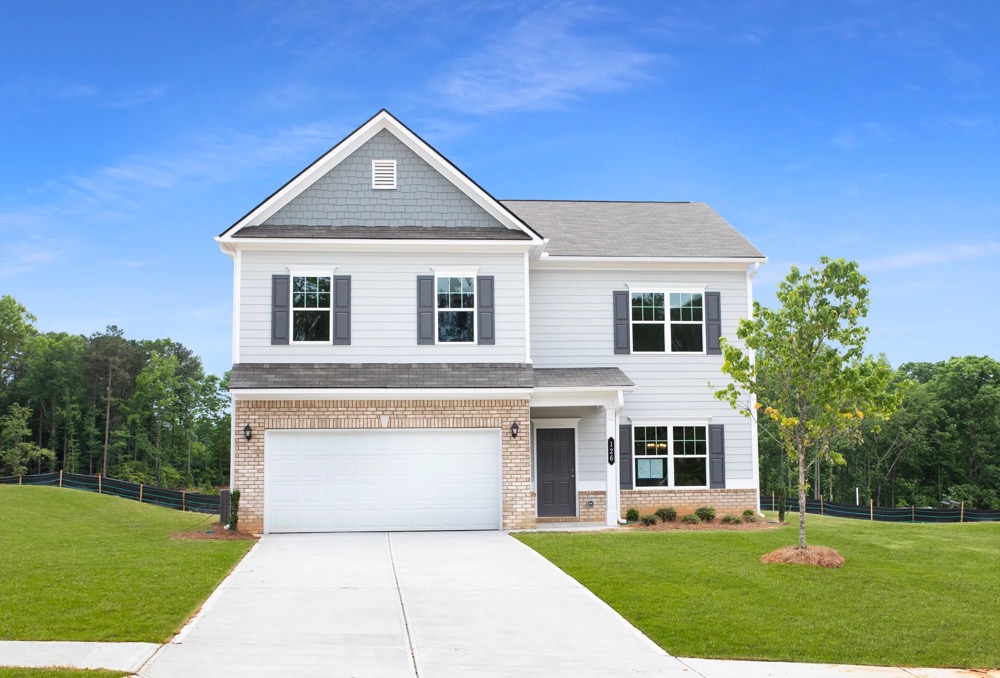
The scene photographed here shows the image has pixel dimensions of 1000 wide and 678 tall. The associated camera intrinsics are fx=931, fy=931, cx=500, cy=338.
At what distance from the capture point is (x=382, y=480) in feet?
65.1

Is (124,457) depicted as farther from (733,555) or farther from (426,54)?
(733,555)

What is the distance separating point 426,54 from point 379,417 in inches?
404

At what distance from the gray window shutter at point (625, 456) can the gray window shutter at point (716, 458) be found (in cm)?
198

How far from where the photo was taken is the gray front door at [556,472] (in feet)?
72.8

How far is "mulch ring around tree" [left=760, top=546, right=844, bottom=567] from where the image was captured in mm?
14898

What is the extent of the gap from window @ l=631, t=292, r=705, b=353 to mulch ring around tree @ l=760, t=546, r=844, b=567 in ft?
26.3

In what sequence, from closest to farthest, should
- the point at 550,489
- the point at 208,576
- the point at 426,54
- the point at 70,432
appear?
the point at 208,576
the point at 550,489
the point at 426,54
the point at 70,432

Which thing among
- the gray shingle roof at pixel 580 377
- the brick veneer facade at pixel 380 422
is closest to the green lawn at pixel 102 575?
the brick veneer facade at pixel 380 422

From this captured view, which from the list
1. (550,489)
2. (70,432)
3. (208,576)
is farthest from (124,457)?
(208,576)

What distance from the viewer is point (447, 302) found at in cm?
2045

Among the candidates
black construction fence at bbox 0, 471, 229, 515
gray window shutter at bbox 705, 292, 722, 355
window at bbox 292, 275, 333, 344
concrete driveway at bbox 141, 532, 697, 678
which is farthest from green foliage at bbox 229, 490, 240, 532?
black construction fence at bbox 0, 471, 229, 515

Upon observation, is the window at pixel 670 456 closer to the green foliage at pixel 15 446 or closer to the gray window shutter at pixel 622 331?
the gray window shutter at pixel 622 331

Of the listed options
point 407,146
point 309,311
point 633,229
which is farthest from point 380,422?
point 633,229

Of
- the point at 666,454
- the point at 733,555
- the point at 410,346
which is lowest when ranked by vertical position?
the point at 733,555
